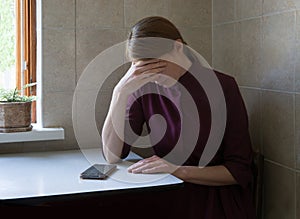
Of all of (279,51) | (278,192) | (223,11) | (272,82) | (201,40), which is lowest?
(278,192)

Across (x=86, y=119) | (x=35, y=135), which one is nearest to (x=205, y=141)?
(x=86, y=119)

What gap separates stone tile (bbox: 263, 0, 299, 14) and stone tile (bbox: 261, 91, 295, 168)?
31 cm

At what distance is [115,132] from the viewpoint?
1.77 meters

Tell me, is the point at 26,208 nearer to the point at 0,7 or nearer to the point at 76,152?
the point at 76,152

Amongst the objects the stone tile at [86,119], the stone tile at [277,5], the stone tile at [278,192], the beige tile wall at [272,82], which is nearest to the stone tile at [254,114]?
the beige tile wall at [272,82]

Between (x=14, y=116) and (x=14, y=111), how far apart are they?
2 cm

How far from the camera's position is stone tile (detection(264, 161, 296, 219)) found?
1.62 meters

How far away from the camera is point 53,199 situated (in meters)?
1.29

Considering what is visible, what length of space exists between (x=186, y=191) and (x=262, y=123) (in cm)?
42

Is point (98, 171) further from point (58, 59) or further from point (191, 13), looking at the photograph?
point (191, 13)

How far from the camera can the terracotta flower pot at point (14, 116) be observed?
190cm

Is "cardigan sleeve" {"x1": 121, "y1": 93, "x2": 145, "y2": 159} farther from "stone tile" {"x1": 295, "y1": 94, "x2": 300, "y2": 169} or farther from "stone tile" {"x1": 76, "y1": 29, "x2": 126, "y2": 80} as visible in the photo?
"stone tile" {"x1": 295, "y1": 94, "x2": 300, "y2": 169}

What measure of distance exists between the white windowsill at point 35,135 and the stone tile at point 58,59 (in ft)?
0.61

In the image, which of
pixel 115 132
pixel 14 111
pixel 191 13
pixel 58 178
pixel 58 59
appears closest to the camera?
pixel 58 178
